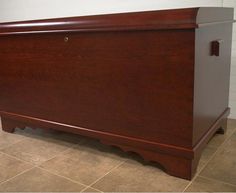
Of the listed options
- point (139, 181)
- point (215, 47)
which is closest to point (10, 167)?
point (139, 181)

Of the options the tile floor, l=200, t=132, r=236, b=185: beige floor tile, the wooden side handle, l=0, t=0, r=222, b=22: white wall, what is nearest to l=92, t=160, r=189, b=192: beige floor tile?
the tile floor

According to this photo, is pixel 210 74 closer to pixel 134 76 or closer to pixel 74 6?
pixel 134 76

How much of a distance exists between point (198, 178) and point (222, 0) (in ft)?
2.97

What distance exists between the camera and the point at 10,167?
3.80 ft

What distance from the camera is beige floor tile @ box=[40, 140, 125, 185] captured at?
3.51ft

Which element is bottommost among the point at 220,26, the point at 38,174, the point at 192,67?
the point at 38,174

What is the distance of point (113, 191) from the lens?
3.13ft

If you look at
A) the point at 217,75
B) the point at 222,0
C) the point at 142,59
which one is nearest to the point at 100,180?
the point at 142,59

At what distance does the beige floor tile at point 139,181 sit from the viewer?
962 mm

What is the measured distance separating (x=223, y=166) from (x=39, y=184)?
2.22 ft

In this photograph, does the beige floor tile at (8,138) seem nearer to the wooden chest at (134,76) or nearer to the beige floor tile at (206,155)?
the wooden chest at (134,76)

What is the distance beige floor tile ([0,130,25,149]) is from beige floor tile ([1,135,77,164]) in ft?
0.13

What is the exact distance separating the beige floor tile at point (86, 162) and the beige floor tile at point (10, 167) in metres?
0.08

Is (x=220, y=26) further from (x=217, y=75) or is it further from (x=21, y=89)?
(x=21, y=89)
